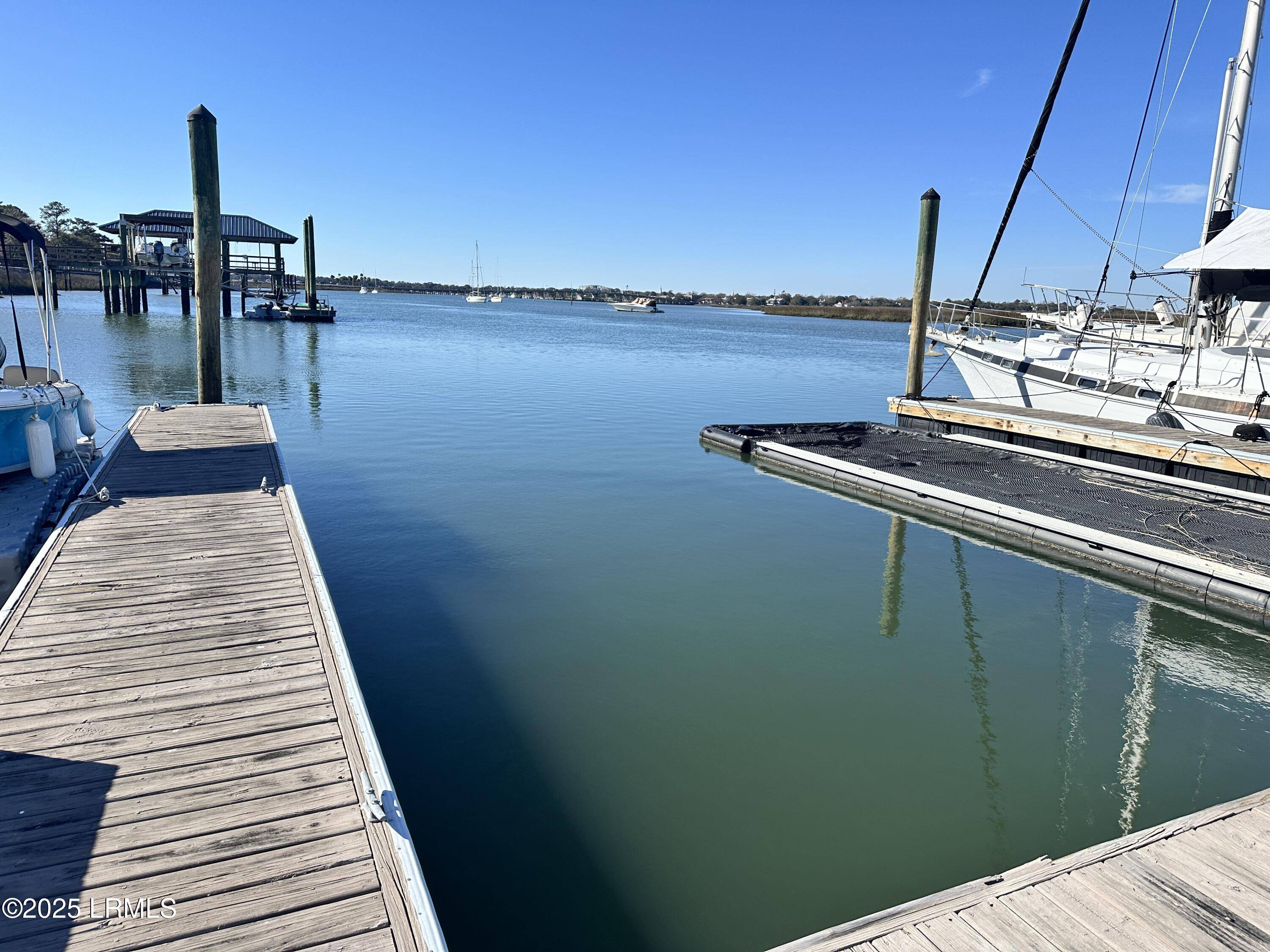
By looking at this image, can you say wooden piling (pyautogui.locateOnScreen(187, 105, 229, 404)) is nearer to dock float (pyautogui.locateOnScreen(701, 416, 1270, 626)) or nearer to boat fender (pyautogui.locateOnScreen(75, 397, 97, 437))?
boat fender (pyautogui.locateOnScreen(75, 397, 97, 437))

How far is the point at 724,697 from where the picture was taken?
5.85 m

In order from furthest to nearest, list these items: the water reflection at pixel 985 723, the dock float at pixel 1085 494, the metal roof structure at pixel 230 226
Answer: the metal roof structure at pixel 230 226
the dock float at pixel 1085 494
the water reflection at pixel 985 723

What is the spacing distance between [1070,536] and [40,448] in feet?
38.7

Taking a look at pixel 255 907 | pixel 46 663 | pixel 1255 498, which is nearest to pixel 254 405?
pixel 46 663

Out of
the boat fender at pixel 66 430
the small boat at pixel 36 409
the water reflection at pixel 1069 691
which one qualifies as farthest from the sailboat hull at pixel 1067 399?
the boat fender at pixel 66 430

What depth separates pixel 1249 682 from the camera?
6.41m

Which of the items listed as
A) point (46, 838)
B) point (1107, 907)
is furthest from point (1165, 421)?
point (46, 838)

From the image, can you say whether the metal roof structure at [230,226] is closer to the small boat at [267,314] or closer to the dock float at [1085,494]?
the small boat at [267,314]

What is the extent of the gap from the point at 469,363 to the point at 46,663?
2713 centimetres

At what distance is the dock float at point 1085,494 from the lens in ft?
26.2

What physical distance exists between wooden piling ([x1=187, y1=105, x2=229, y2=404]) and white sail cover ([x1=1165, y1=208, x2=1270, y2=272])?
16.7 meters

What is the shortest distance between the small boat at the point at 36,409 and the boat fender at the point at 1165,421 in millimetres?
16349

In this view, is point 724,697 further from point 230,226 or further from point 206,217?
point 230,226

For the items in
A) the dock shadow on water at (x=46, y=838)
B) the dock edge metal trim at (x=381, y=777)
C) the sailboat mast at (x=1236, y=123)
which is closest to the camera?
the dock shadow on water at (x=46, y=838)
